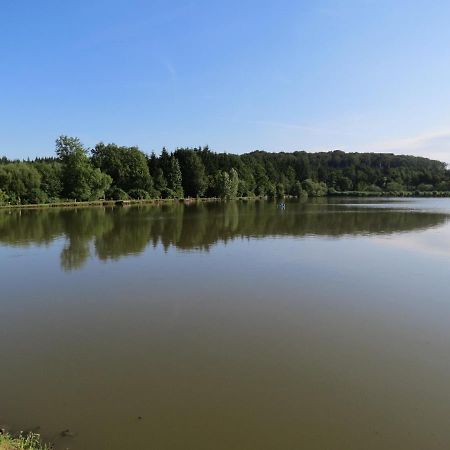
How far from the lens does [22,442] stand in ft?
15.4

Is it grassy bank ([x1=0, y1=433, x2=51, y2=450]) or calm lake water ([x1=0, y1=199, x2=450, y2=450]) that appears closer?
grassy bank ([x1=0, y1=433, x2=51, y2=450])

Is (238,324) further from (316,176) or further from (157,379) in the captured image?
(316,176)

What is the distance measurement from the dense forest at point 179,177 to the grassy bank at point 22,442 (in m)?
55.6

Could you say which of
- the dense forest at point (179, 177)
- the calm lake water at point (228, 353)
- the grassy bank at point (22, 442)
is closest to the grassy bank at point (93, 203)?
the dense forest at point (179, 177)


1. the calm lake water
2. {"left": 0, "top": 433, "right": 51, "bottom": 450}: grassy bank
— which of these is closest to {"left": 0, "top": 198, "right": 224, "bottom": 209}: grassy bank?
the calm lake water

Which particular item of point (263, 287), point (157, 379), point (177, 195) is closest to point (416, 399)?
point (157, 379)

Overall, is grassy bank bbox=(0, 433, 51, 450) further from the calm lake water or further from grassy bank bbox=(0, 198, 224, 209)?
grassy bank bbox=(0, 198, 224, 209)

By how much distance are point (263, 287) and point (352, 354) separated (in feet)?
16.5

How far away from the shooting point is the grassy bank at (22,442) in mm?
4430

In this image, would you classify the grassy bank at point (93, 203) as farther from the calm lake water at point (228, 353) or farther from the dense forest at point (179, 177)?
the calm lake water at point (228, 353)

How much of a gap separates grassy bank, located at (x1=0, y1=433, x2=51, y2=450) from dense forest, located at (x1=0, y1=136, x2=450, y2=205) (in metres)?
55.6

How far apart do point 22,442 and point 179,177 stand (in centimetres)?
8139

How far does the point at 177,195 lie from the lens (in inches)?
3246

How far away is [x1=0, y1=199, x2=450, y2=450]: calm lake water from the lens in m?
5.38
